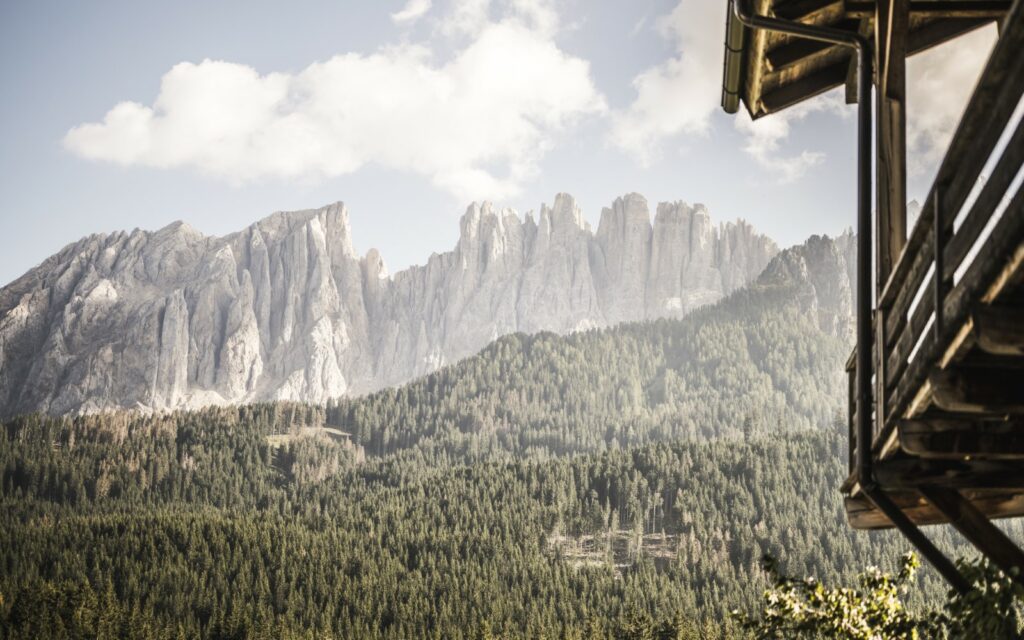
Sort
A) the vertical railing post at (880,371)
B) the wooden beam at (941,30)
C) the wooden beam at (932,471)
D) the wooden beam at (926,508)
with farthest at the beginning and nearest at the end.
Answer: the wooden beam at (941,30)
the wooden beam at (926,508)
the wooden beam at (932,471)
the vertical railing post at (880,371)

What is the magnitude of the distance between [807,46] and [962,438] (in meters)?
4.62

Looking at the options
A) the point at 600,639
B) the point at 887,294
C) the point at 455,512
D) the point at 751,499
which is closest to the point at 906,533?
the point at 887,294

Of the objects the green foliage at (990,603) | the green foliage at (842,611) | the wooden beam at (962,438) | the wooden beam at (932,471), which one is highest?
the wooden beam at (962,438)

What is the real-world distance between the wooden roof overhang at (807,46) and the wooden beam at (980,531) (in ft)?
11.3

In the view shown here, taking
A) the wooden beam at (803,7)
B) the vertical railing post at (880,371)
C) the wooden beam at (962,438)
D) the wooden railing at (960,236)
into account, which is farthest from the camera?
the wooden beam at (803,7)

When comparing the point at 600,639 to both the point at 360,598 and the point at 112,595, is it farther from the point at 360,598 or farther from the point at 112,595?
the point at 112,595

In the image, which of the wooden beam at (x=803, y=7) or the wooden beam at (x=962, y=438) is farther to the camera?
the wooden beam at (x=803, y=7)

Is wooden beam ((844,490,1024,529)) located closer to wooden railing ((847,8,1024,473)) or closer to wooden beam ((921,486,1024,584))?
wooden beam ((921,486,1024,584))

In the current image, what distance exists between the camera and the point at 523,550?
174m

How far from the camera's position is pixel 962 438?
5480mm

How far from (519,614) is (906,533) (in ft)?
456

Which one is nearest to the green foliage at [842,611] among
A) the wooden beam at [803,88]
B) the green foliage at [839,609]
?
the green foliage at [839,609]

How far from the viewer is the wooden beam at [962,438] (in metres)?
5.32

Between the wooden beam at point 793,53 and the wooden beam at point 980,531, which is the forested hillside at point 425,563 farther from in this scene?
the wooden beam at point 980,531
